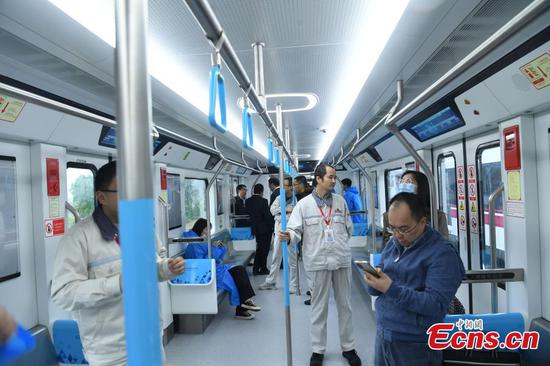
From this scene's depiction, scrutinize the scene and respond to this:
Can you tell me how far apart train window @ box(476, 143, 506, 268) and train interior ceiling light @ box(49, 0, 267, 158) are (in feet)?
9.10

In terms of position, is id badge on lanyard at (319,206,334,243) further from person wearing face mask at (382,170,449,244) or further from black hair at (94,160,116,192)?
black hair at (94,160,116,192)

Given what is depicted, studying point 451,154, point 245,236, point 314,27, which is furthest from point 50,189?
point 245,236

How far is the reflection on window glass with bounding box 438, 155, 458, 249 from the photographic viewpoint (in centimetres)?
449

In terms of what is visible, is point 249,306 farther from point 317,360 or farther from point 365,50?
point 365,50

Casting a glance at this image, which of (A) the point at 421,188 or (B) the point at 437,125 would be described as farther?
(B) the point at 437,125

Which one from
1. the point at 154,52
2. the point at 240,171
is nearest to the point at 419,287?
the point at 154,52

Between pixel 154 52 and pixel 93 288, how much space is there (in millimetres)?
1775

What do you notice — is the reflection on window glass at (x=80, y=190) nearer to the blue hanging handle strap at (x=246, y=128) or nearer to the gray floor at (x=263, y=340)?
the gray floor at (x=263, y=340)

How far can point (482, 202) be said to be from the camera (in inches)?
151

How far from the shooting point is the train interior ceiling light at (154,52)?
180 centimetres

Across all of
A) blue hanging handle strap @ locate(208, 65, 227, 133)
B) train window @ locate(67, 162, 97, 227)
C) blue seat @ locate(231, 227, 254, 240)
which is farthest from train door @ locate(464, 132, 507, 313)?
blue seat @ locate(231, 227, 254, 240)

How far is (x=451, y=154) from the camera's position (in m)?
4.52

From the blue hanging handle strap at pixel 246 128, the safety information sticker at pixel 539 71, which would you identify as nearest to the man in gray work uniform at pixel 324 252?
the blue hanging handle strap at pixel 246 128

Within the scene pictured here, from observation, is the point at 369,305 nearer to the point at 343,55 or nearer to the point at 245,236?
the point at 343,55
